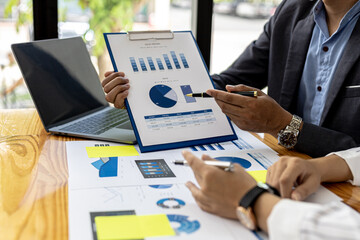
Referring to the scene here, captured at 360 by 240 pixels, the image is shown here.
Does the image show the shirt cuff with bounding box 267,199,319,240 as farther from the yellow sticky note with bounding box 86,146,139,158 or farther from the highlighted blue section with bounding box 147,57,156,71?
the highlighted blue section with bounding box 147,57,156,71

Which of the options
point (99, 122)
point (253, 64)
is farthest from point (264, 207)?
point (253, 64)

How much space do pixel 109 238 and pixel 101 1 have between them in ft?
5.14

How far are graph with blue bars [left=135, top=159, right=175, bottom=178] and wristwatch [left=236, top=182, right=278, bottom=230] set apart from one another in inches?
10.3

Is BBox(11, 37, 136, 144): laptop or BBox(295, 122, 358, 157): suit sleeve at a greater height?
BBox(11, 37, 136, 144): laptop

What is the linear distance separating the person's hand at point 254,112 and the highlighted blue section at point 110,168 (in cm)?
34

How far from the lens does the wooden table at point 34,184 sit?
826 mm

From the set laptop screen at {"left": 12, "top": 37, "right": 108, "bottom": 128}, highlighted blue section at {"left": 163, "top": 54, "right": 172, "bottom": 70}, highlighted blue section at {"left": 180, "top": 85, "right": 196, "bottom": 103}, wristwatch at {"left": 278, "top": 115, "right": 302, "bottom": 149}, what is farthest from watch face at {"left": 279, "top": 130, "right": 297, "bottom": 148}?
laptop screen at {"left": 12, "top": 37, "right": 108, "bottom": 128}

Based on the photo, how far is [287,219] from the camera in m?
0.74

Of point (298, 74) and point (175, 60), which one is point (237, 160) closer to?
point (175, 60)

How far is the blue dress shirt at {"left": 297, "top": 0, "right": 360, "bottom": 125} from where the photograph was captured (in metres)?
1.50

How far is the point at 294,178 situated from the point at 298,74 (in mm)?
760

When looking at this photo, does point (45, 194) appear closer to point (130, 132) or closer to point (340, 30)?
point (130, 132)

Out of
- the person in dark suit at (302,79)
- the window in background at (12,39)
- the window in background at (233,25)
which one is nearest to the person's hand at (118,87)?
the person in dark suit at (302,79)

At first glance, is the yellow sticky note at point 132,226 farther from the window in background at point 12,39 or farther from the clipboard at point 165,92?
the window in background at point 12,39
